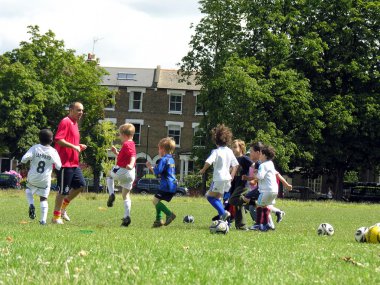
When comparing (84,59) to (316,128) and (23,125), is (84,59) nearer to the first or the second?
(23,125)

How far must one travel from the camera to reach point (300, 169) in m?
56.8

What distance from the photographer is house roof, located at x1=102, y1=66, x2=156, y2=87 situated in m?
77.6

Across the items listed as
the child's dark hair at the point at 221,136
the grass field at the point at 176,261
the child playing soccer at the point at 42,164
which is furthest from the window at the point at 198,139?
the grass field at the point at 176,261

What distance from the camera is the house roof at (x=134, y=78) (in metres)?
77.6

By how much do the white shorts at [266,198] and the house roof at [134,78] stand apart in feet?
208

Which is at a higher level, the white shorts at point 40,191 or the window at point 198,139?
the window at point 198,139

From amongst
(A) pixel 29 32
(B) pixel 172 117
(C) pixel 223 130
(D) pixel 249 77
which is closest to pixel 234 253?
(C) pixel 223 130

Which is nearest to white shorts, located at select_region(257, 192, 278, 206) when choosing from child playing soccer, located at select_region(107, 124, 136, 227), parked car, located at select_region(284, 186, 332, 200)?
child playing soccer, located at select_region(107, 124, 136, 227)

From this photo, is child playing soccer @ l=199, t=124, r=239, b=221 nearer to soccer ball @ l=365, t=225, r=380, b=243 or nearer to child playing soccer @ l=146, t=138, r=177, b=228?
child playing soccer @ l=146, t=138, r=177, b=228

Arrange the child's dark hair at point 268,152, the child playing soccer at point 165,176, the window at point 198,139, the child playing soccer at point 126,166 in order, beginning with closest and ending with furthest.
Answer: the child playing soccer at point 165,176, the child playing soccer at point 126,166, the child's dark hair at point 268,152, the window at point 198,139

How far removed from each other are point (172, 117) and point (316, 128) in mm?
29179

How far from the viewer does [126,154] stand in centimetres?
1360

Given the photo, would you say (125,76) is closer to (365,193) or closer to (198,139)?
(198,139)

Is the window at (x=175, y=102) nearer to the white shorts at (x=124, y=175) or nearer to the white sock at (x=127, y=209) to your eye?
the white shorts at (x=124, y=175)
